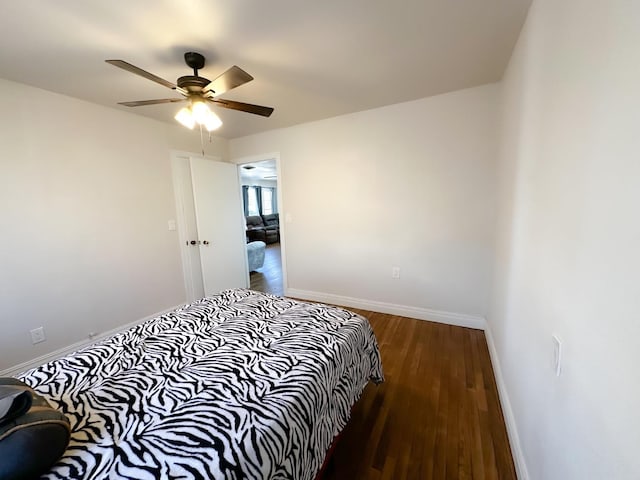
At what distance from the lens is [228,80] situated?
5.12ft

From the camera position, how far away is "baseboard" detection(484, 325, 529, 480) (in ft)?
4.00

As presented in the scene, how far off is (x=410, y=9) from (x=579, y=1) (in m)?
0.81

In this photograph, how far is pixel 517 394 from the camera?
1395 millimetres

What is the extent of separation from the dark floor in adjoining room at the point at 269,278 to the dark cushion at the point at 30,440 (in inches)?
124

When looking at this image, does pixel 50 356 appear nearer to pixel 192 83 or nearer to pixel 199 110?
pixel 199 110

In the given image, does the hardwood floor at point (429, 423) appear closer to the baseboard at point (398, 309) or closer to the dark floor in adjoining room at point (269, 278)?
the baseboard at point (398, 309)

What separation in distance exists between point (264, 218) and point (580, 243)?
28.9ft

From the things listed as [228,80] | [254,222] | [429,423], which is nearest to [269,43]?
[228,80]

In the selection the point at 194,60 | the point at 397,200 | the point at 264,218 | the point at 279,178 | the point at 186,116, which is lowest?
the point at 264,218

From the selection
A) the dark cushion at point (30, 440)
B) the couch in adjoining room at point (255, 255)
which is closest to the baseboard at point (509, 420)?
the dark cushion at point (30, 440)

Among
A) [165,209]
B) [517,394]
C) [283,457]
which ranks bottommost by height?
[517,394]

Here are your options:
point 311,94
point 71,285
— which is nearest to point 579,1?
point 311,94

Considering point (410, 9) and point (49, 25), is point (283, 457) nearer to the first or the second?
point (410, 9)

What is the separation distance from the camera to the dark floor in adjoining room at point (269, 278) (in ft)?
13.6
